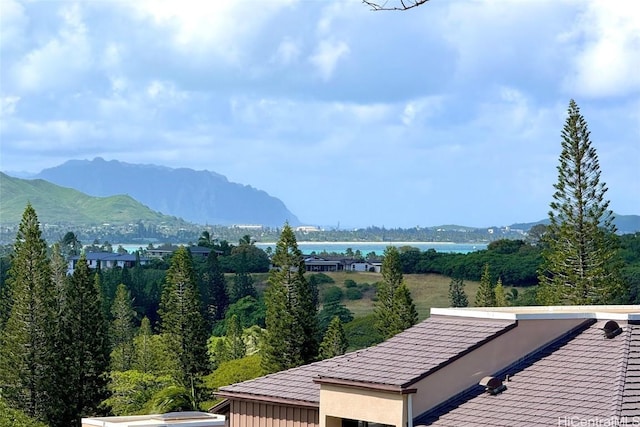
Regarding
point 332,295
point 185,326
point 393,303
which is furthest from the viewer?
point 332,295

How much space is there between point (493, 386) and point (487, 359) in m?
0.49

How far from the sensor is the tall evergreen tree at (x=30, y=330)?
106 feet

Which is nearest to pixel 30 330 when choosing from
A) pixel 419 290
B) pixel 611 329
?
pixel 611 329

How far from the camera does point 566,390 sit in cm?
1332

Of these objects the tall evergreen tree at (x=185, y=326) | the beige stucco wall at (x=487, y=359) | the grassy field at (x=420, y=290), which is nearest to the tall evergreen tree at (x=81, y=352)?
the tall evergreen tree at (x=185, y=326)

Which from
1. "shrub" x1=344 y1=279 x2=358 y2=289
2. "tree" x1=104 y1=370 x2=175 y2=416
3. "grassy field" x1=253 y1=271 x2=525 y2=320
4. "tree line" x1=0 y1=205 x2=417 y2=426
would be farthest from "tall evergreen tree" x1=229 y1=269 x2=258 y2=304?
"tree" x1=104 y1=370 x2=175 y2=416

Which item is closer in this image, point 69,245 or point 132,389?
point 132,389

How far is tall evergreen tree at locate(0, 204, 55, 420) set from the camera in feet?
106

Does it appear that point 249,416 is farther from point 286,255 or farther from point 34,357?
point 286,255

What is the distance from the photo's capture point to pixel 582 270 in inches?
1303

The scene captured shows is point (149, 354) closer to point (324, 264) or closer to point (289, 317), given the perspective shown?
point (289, 317)

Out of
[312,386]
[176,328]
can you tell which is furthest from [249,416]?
[176,328]

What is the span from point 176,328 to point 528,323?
25667 mm

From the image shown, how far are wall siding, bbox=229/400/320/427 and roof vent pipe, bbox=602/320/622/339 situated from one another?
3.48 metres
